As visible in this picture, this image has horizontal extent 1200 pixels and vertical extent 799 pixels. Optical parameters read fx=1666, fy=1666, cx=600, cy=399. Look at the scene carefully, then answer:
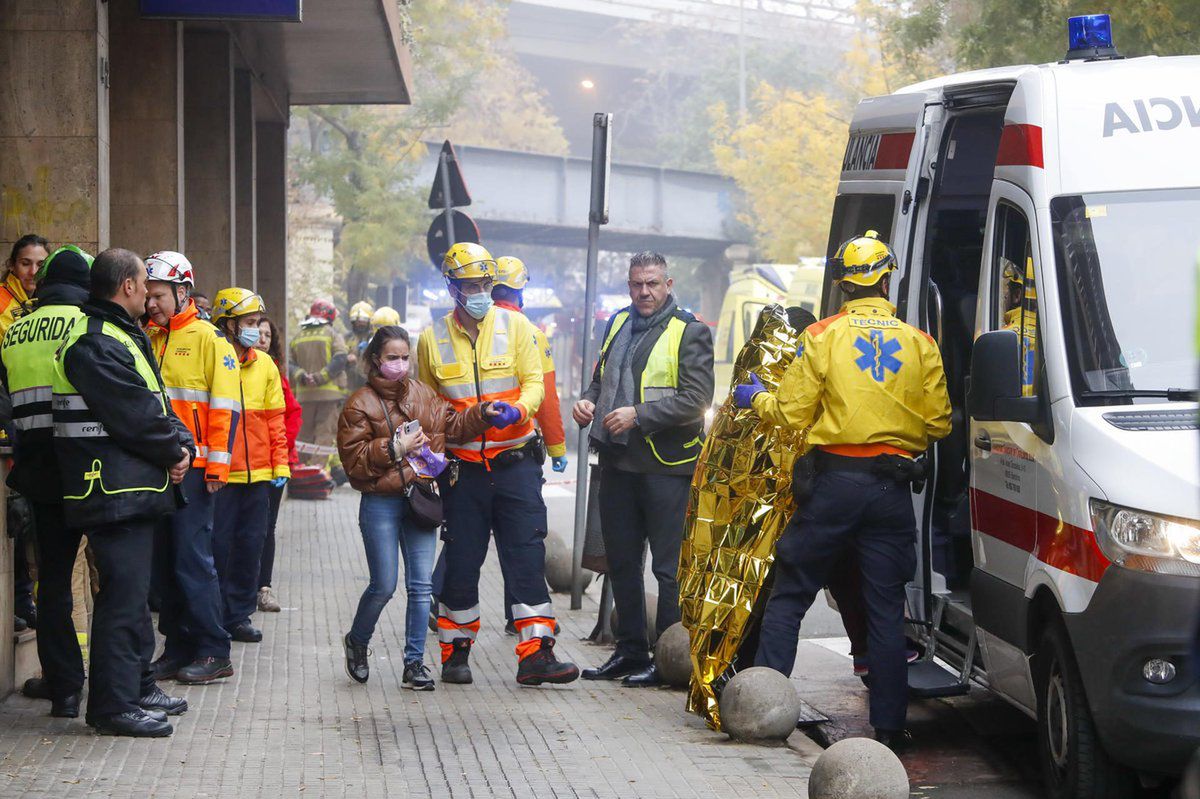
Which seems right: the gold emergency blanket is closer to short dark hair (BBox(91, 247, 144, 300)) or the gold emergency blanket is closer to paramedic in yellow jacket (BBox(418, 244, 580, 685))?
paramedic in yellow jacket (BBox(418, 244, 580, 685))

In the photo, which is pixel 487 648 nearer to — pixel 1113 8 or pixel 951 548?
pixel 951 548

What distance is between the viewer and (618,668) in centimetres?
848

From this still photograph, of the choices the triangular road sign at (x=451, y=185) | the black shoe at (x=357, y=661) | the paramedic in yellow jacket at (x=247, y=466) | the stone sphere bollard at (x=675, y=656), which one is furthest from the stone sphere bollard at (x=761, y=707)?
the triangular road sign at (x=451, y=185)

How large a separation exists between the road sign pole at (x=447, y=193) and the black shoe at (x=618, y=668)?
5395mm

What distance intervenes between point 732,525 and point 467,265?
1.84 m

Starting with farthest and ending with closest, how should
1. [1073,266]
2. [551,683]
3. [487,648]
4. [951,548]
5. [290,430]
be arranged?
[290,430] → [487,648] → [551,683] → [951,548] → [1073,266]

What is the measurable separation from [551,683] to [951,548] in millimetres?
2081

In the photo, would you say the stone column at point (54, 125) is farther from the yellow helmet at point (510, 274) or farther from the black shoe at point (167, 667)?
the black shoe at point (167, 667)

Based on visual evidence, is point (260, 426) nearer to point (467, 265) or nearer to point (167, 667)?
point (167, 667)

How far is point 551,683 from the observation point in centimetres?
825

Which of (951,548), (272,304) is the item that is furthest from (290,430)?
(272,304)

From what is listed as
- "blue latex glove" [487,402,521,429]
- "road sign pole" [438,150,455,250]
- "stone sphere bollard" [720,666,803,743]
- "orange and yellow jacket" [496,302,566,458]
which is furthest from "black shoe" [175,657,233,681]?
"road sign pole" [438,150,455,250]

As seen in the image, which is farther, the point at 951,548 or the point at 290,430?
the point at 290,430

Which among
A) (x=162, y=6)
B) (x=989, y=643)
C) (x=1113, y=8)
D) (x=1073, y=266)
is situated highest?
(x=1113, y=8)
